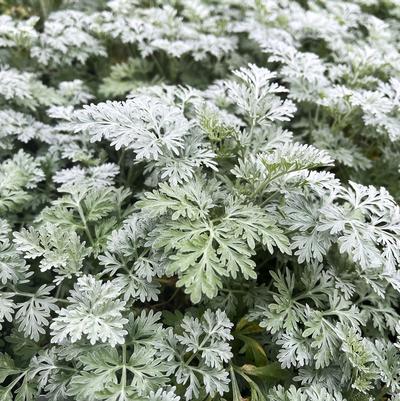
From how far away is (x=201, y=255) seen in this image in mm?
1527

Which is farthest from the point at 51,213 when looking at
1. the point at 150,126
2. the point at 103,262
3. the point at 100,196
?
the point at 150,126

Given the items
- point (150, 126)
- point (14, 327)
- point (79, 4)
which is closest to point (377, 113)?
point (150, 126)

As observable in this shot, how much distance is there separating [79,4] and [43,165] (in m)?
1.51

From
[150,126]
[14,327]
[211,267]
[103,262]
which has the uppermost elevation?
[150,126]

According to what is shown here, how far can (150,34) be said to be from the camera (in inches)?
106

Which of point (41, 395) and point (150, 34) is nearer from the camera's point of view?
point (41, 395)

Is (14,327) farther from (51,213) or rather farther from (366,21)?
(366,21)

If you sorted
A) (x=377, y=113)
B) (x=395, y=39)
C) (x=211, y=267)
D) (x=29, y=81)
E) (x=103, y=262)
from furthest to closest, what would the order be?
1. (x=395, y=39)
2. (x=29, y=81)
3. (x=377, y=113)
4. (x=103, y=262)
5. (x=211, y=267)

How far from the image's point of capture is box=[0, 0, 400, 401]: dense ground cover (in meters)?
1.51

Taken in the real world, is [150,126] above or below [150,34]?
above

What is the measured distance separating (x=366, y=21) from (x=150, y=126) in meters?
2.07

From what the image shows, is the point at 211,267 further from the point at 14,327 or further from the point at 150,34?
the point at 150,34

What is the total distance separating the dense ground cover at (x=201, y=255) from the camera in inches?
59.4

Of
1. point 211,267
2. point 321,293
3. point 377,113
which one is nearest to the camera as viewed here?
point 211,267
